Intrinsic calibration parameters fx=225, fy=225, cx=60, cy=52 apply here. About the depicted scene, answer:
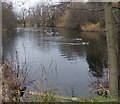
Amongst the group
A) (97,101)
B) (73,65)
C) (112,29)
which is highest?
(112,29)

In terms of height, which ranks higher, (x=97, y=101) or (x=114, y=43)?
(x=114, y=43)

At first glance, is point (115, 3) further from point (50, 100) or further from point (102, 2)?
point (50, 100)

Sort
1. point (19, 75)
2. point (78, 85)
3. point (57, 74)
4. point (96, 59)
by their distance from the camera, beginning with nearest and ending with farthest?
point (19, 75)
point (78, 85)
point (57, 74)
point (96, 59)

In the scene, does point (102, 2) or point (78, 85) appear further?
point (78, 85)

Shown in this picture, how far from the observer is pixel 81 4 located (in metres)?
4.52

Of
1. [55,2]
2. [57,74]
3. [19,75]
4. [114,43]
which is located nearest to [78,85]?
[57,74]

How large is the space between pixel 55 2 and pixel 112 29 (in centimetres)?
134

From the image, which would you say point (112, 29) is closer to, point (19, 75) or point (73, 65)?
point (19, 75)

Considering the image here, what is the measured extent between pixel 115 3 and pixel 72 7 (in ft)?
2.86

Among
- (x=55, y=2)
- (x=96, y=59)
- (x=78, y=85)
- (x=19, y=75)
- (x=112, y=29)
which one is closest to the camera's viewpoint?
(x=55, y=2)

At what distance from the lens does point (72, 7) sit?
15.4 ft

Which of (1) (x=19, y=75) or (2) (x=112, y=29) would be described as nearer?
(2) (x=112, y=29)

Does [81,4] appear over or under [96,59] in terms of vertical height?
over

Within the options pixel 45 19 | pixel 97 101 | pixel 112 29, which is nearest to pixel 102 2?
pixel 112 29
